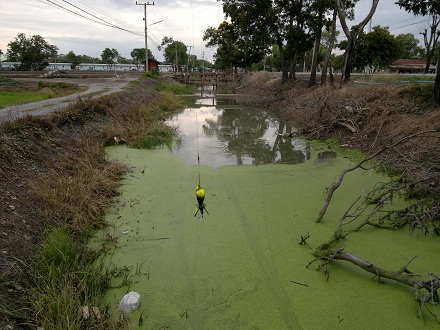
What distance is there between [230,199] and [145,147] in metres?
4.10

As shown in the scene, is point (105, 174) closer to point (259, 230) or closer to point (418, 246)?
point (259, 230)

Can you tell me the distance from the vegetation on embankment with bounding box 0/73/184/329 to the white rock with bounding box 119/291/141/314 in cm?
21

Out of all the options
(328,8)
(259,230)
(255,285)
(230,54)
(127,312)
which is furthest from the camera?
(230,54)

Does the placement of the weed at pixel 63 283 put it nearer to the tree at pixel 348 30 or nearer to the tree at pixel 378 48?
the tree at pixel 348 30

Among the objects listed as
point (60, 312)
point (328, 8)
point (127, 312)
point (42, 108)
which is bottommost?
point (127, 312)

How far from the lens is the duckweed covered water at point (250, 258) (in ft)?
9.50

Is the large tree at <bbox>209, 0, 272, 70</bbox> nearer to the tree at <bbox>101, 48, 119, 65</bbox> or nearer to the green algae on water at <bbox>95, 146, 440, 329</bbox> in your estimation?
the green algae on water at <bbox>95, 146, 440, 329</bbox>

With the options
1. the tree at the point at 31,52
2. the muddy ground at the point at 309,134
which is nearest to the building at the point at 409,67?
the muddy ground at the point at 309,134

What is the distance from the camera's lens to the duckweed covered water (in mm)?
2896

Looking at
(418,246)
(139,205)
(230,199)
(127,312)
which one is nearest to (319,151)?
(230,199)

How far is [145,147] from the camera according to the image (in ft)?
28.2

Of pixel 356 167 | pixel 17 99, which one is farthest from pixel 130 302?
pixel 17 99

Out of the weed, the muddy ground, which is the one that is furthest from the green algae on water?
the muddy ground

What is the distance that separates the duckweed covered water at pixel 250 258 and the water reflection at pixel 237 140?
1965 millimetres
